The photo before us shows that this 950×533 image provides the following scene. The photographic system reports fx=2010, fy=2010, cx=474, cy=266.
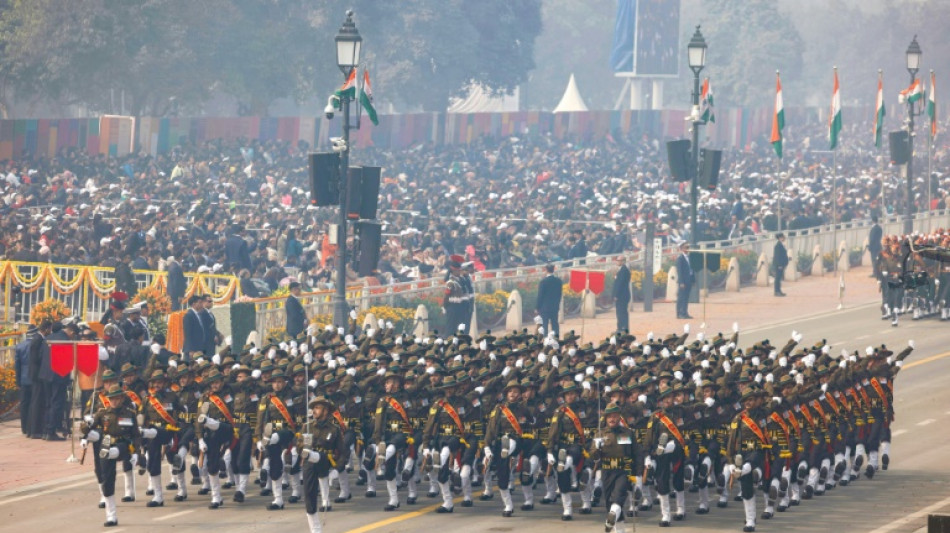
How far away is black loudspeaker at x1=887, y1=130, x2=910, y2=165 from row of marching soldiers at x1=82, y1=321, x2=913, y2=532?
24.8 m

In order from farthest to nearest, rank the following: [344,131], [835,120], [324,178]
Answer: [835,120], [324,178], [344,131]

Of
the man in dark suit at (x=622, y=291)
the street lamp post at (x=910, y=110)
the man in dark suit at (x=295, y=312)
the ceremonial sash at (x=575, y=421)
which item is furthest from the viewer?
the street lamp post at (x=910, y=110)

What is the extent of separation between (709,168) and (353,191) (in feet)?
47.7

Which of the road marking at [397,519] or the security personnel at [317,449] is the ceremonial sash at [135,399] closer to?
the security personnel at [317,449]

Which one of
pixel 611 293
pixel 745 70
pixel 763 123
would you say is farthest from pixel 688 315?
pixel 745 70

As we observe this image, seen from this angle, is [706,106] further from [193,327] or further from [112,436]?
[112,436]

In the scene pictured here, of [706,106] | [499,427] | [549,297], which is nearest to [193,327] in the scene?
[499,427]

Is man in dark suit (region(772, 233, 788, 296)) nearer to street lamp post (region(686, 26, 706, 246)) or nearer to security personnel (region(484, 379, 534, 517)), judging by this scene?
street lamp post (region(686, 26, 706, 246))

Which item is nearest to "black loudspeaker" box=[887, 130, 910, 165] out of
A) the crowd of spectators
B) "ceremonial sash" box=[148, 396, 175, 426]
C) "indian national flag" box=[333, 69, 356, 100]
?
the crowd of spectators

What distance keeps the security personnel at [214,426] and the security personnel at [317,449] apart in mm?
2133

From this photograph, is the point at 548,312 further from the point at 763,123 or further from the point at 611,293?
the point at 763,123

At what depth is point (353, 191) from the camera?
102 ft

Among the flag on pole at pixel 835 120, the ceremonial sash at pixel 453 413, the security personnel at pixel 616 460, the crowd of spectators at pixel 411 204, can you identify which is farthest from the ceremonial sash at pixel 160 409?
the flag on pole at pixel 835 120

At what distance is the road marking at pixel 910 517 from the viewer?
24.4 m
